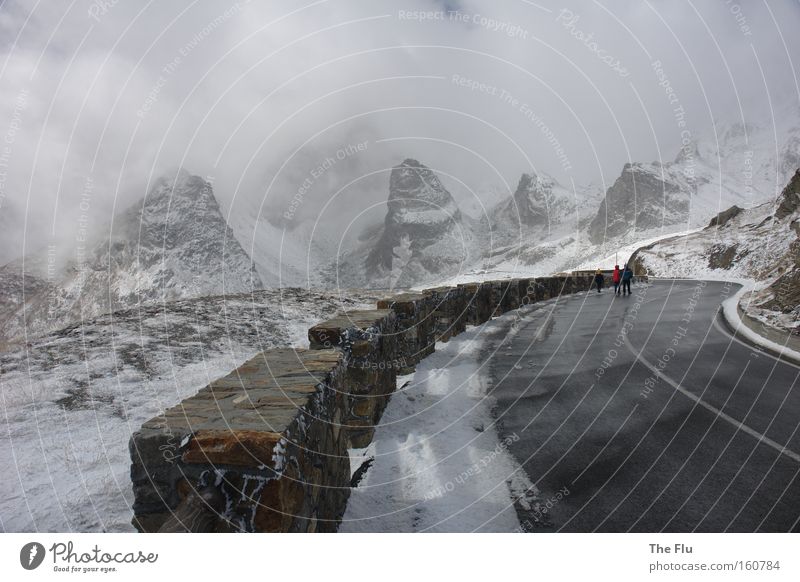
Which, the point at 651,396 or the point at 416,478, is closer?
the point at 416,478

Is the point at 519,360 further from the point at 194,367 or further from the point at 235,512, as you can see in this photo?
the point at 235,512

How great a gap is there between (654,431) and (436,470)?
2.76 meters

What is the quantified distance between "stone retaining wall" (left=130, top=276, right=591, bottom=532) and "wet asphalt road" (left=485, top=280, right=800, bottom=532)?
178 cm

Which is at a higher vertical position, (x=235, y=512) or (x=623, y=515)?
(x=235, y=512)

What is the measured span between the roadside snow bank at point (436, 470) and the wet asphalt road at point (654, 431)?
25 centimetres

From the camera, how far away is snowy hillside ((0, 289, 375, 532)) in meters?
4.02

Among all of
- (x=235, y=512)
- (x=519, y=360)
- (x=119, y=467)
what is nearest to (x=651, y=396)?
(x=519, y=360)

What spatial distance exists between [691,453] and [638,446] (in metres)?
0.49

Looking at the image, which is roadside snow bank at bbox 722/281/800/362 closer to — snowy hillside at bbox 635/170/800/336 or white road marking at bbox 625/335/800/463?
snowy hillside at bbox 635/170/800/336

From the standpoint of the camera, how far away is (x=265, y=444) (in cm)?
237

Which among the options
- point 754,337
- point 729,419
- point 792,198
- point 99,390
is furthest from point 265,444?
point 792,198

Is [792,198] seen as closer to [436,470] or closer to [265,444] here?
[436,470]

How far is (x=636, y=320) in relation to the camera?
1348cm

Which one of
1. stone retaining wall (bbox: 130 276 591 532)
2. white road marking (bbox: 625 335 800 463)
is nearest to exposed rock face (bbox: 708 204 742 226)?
white road marking (bbox: 625 335 800 463)
